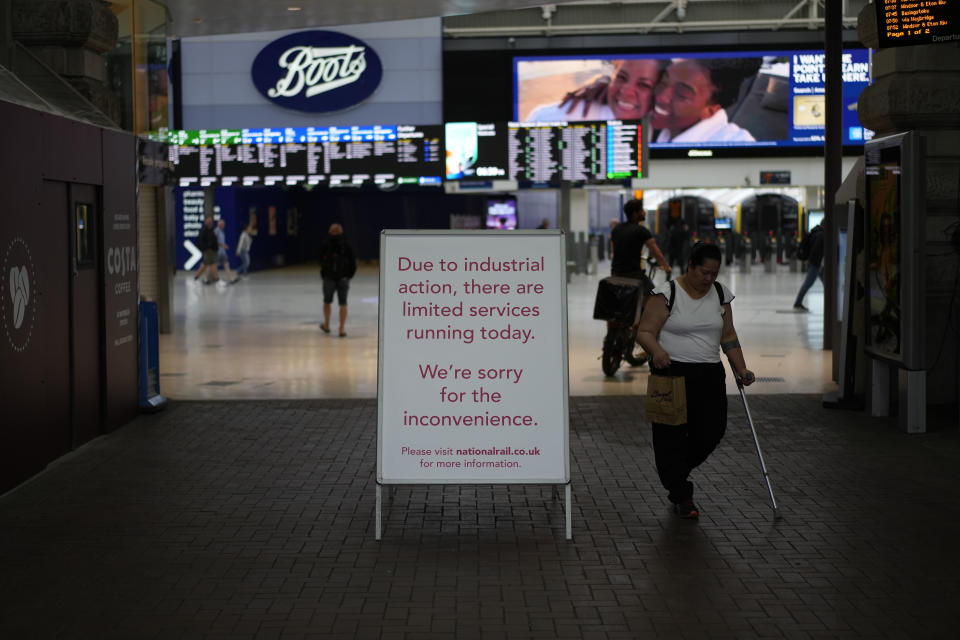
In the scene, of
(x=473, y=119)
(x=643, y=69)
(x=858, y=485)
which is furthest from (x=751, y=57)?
(x=858, y=485)

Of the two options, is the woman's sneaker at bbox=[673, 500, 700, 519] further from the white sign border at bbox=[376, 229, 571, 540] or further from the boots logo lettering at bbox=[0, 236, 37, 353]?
the boots logo lettering at bbox=[0, 236, 37, 353]

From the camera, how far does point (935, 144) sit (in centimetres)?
1065

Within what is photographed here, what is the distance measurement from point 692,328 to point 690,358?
17cm

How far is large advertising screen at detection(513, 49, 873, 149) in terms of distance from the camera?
121 feet

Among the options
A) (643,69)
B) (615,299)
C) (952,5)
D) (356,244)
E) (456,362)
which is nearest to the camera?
(456,362)

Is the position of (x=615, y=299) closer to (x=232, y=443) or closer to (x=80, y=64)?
(x=232, y=443)

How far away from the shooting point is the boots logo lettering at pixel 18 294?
313 inches

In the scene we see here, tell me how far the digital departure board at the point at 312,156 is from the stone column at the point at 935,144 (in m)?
15.2

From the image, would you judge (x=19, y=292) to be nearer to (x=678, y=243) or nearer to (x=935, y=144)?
(x=935, y=144)

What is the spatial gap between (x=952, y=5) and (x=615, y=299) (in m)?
4.57

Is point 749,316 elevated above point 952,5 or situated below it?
below

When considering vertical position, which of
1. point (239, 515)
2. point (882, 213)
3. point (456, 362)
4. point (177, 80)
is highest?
point (177, 80)

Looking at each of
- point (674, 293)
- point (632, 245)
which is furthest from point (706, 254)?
point (632, 245)

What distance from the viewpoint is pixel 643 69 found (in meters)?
37.0
